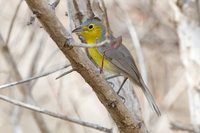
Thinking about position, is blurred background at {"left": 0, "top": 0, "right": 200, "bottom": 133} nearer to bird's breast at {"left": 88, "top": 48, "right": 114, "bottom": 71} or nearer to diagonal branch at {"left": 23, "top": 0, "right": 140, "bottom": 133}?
bird's breast at {"left": 88, "top": 48, "right": 114, "bottom": 71}

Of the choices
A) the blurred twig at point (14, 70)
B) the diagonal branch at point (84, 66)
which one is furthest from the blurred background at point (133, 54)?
the diagonal branch at point (84, 66)

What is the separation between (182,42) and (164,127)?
70.7 inches

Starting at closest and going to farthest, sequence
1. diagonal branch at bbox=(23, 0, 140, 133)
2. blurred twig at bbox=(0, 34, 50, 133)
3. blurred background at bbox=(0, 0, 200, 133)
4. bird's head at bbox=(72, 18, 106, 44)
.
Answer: diagonal branch at bbox=(23, 0, 140, 133) < bird's head at bbox=(72, 18, 106, 44) < blurred twig at bbox=(0, 34, 50, 133) < blurred background at bbox=(0, 0, 200, 133)

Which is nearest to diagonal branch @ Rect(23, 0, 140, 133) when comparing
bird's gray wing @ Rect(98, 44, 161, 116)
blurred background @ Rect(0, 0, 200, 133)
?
bird's gray wing @ Rect(98, 44, 161, 116)

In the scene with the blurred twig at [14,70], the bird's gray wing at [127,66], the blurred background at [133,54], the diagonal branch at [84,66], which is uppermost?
the blurred background at [133,54]

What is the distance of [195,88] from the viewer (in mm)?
3162

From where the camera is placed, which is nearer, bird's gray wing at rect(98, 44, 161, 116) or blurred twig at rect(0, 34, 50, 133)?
bird's gray wing at rect(98, 44, 161, 116)

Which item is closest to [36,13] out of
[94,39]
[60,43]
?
[60,43]

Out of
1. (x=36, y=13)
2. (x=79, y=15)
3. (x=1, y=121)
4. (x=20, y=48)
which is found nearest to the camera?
(x=36, y=13)

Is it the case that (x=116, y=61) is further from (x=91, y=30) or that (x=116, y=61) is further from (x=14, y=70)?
(x=14, y=70)

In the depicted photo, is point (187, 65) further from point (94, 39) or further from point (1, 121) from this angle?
point (1, 121)

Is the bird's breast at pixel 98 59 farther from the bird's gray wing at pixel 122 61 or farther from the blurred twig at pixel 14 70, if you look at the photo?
the blurred twig at pixel 14 70

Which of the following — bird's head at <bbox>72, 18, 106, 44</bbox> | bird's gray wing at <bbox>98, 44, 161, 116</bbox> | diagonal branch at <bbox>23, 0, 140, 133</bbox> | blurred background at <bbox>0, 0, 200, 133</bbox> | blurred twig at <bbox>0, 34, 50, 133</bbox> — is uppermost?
blurred background at <bbox>0, 0, 200, 133</bbox>

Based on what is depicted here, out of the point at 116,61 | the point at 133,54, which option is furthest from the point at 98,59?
the point at 133,54
